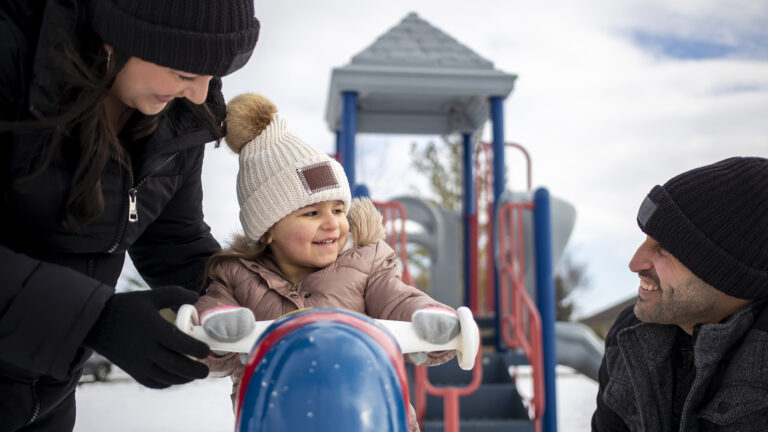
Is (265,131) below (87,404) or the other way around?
the other way around

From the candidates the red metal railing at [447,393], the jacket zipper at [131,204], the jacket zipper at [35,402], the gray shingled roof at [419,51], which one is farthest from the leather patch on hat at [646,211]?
the gray shingled roof at [419,51]

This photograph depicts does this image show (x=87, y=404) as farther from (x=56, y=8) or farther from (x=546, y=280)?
(x=56, y=8)

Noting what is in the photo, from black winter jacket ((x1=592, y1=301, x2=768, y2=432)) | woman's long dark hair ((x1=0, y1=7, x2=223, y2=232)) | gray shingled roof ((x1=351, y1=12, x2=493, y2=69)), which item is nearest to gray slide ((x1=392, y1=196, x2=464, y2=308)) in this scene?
gray shingled roof ((x1=351, y1=12, x2=493, y2=69))

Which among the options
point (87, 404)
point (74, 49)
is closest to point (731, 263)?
point (74, 49)

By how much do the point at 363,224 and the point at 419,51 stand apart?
3.69m

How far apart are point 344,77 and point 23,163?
140 inches

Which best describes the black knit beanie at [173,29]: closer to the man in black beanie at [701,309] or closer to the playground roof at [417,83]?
the man in black beanie at [701,309]

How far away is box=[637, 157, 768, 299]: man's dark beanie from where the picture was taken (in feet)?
4.70

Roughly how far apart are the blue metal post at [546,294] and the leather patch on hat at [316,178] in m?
2.59

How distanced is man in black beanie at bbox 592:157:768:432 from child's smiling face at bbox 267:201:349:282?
2.35ft

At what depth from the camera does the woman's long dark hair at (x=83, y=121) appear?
112 cm

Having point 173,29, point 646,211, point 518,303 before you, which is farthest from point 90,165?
point 518,303

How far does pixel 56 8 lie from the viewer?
1.13 m

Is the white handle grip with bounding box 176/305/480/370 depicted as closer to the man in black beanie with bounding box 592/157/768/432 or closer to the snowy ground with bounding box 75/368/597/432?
the man in black beanie with bounding box 592/157/768/432
